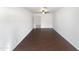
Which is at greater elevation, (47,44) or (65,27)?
(65,27)

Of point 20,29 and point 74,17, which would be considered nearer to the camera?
point 20,29

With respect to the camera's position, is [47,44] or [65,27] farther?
[65,27]

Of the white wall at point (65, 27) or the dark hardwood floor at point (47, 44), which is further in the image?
the white wall at point (65, 27)

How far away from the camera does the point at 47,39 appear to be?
1.36m

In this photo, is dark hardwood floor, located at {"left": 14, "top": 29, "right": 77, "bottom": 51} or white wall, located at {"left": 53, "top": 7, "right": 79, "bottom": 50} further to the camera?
white wall, located at {"left": 53, "top": 7, "right": 79, "bottom": 50}

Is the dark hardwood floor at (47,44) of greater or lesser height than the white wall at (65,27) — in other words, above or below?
below

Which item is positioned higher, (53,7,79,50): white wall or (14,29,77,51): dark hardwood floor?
(53,7,79,50): white wall
